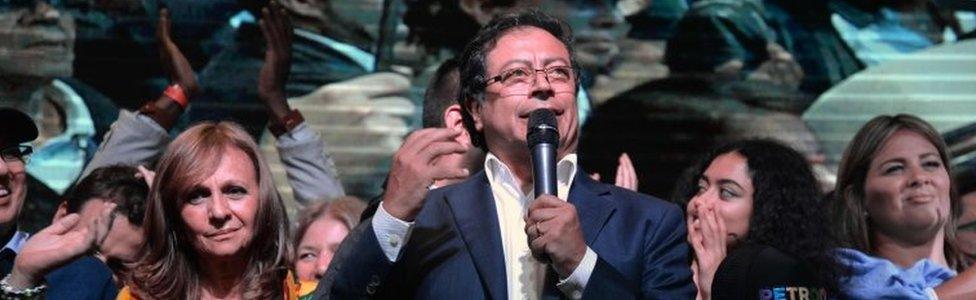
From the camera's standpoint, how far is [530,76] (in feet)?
14.6

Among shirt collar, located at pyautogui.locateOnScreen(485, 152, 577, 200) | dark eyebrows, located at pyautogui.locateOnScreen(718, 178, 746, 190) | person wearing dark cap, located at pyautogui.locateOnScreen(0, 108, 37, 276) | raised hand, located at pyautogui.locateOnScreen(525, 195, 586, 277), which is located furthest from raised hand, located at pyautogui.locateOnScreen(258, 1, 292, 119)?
raised hand, located at pyautogui.locateOnScreen(525, 195, 586, 277)

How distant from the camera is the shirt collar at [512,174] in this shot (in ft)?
14.6

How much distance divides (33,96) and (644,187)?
2.33m

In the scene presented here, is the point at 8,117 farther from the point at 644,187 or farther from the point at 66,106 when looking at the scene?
the point at 644,187

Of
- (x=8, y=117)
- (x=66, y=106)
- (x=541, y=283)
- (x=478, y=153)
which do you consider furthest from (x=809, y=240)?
(x=66, y=106)

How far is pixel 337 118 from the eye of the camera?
7.71 metres

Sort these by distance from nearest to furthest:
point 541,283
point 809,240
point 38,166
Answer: point 541,283
point 809,240
point 38,166

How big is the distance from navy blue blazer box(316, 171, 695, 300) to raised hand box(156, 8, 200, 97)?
2436mm

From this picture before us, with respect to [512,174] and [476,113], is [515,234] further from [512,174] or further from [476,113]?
[476,113]

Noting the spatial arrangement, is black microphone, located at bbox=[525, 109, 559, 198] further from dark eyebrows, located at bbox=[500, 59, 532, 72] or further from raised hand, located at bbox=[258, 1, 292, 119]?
raised hand, located at bbox=[258, 1, 292, 119]

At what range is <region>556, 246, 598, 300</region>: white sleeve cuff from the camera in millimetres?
4160

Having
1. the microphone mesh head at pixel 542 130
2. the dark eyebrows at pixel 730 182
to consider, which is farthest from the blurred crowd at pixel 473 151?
the microphone mesh head at pixel 542 130

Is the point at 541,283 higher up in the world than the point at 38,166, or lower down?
higher up

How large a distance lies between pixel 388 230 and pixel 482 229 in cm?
25
